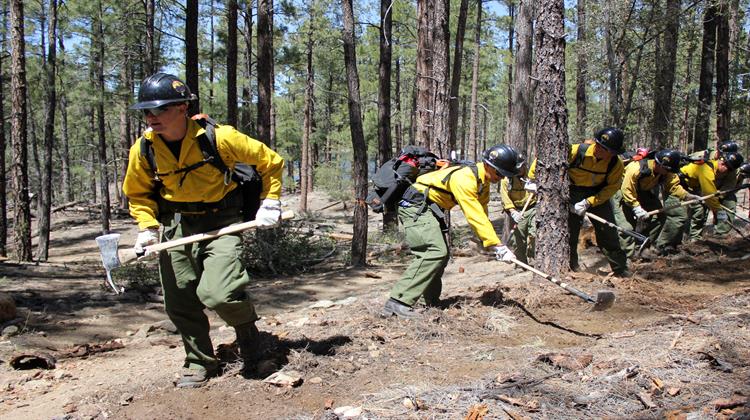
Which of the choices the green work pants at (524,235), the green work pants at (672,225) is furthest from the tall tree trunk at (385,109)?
the green work pants at (672,225)

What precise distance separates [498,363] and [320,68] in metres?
32.4

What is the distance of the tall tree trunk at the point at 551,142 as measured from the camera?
240 inches

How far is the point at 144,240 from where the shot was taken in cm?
394

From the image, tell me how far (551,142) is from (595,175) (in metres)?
1.18

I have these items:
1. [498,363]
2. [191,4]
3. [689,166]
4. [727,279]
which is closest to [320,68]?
[191,4]

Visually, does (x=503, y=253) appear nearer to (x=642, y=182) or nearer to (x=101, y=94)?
(x=642, y=182)

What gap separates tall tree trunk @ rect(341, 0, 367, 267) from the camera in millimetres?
10914

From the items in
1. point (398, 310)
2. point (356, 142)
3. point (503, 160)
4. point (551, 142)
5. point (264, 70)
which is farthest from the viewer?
point (264, 70)

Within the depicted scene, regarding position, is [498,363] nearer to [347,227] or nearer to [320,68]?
[347,227]

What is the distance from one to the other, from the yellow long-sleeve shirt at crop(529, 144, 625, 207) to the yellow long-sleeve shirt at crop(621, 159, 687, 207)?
1.46 metres

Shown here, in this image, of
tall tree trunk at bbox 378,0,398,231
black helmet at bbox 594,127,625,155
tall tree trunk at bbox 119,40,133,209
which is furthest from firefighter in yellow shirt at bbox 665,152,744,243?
tall tree trunk at bbox 119,40,133,209

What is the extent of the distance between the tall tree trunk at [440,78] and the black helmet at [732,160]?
5.01 m

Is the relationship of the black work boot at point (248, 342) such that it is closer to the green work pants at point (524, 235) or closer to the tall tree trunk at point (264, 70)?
the green work pants at point (524, 235)

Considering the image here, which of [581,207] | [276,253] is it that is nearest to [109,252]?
[581,207]
